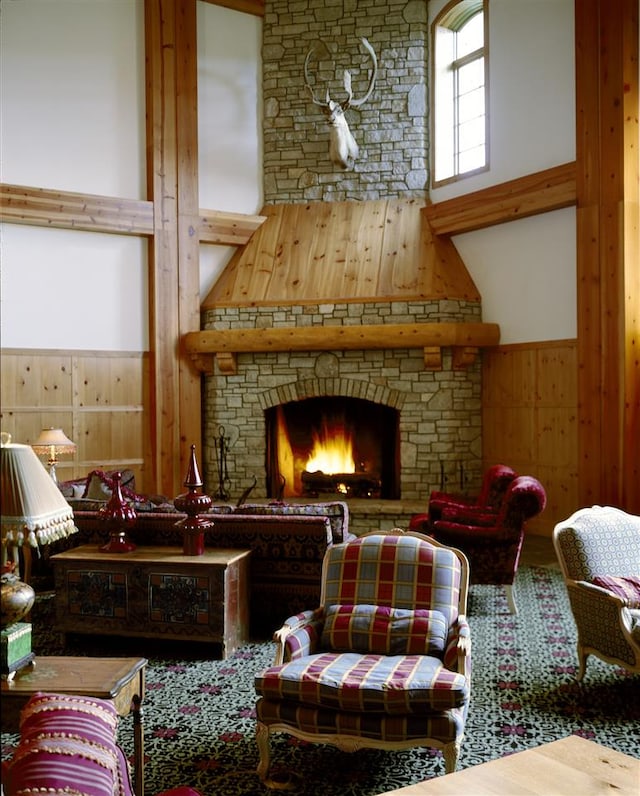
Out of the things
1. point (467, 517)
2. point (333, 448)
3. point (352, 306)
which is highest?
point (352, 306)

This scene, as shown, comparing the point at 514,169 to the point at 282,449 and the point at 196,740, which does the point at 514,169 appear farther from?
the point at 196,740

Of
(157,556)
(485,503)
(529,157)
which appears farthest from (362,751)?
(529,157)

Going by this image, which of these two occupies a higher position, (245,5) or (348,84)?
(245,5)

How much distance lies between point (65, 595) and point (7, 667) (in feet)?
8.21

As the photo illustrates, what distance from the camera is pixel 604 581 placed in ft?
14.6

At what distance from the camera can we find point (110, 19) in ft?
30.4

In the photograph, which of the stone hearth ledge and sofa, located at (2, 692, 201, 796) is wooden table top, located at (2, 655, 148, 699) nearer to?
sofa, located at (2, 692, 201, 796)

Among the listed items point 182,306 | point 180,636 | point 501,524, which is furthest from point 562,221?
point 180,636

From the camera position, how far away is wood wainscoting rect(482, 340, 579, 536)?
323 inches

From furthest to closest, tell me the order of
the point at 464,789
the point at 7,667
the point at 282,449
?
the point at 282,449 → the point at 7,667 → the point at 464,789

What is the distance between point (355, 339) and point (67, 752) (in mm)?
7059

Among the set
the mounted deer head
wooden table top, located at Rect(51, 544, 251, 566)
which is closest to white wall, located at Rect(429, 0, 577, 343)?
the mounted deer head

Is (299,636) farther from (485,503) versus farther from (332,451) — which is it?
(332,451)

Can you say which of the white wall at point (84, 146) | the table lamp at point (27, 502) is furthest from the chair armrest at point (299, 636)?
the white wall at point (84, 146)
